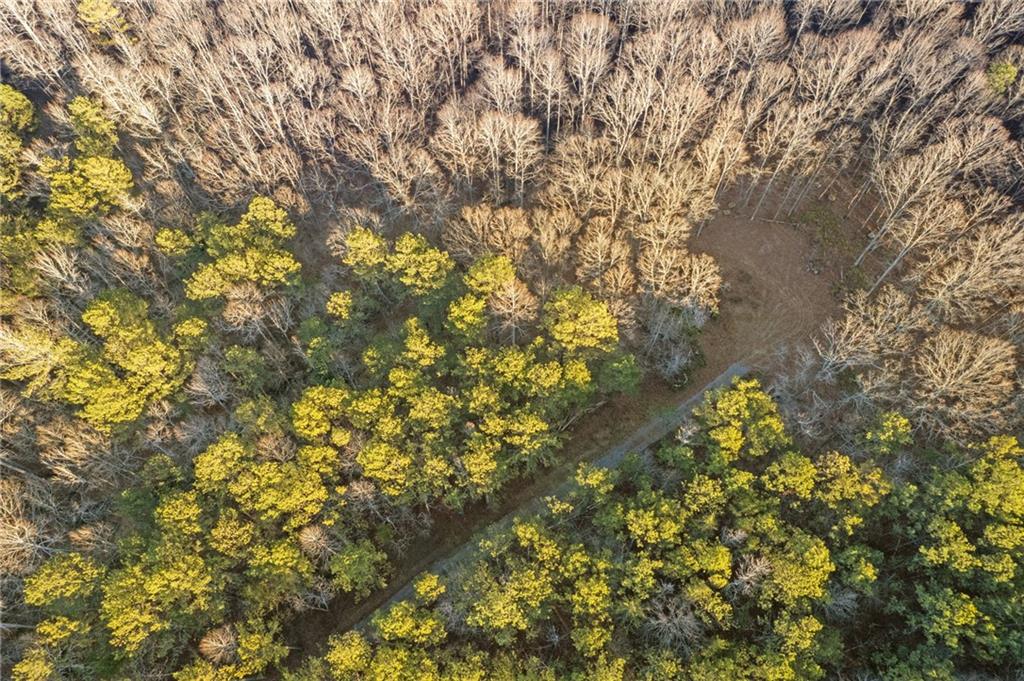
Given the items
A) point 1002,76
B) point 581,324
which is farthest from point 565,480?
point 1002,76

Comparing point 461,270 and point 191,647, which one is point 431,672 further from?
point 461,270

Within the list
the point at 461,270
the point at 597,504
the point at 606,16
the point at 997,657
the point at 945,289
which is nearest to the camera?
the point at 997,657

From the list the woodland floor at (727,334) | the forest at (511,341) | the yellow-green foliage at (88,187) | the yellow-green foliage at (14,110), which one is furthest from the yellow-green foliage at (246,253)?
the yellow-green foliage at (14,110)

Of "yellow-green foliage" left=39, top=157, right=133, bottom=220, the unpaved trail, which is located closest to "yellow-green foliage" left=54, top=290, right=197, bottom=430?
"yellow-green foliage" left=39, top=157, right=133, bottom=220

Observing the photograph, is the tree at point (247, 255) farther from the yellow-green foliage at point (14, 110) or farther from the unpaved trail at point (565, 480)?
the yellow-green foliage at point (14, 110)

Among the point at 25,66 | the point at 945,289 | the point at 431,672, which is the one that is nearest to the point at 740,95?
the point at 945,289

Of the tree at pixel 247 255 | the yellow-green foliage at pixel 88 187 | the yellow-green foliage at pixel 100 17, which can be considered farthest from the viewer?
the yellow-green foliage at pixel 100 17
